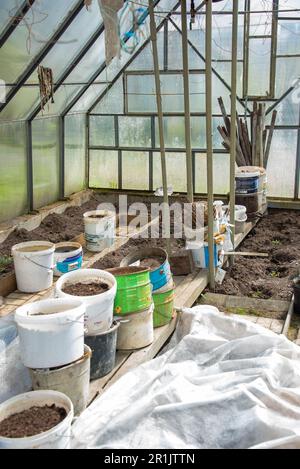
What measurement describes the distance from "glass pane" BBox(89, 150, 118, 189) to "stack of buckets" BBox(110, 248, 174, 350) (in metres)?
4.89

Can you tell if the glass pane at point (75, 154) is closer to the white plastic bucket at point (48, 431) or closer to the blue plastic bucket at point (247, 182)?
the blue plastic bucket at point (247, 182)

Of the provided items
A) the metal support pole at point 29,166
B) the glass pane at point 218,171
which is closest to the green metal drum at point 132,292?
the metal support pole at point 29,166

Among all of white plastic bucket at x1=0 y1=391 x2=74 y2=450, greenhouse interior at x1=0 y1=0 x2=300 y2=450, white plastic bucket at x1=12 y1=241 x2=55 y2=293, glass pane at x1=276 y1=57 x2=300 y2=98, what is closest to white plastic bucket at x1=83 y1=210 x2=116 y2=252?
greenhouse interior at x1=0 y1=0 x2=300 y2=450

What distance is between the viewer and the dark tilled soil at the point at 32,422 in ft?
8.12

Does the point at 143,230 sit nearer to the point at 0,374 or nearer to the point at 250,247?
the point at 250,247

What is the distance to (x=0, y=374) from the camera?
3.04 m

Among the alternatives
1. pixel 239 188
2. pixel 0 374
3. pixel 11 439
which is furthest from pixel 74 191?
pixel 11 439

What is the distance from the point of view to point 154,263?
4.29 metres

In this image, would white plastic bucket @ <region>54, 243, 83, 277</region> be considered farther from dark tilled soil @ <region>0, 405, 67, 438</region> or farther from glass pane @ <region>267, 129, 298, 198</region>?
glass pane @ <region>267, 129, 298, 198</region>

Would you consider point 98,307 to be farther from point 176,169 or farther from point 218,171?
point 176,169

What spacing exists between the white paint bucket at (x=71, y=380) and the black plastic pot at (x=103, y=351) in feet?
0.75

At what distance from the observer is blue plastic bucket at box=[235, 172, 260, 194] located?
7070 millimetres

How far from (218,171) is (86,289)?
5.14 meters

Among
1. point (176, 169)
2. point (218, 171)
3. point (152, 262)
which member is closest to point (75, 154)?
point (176, 169)
